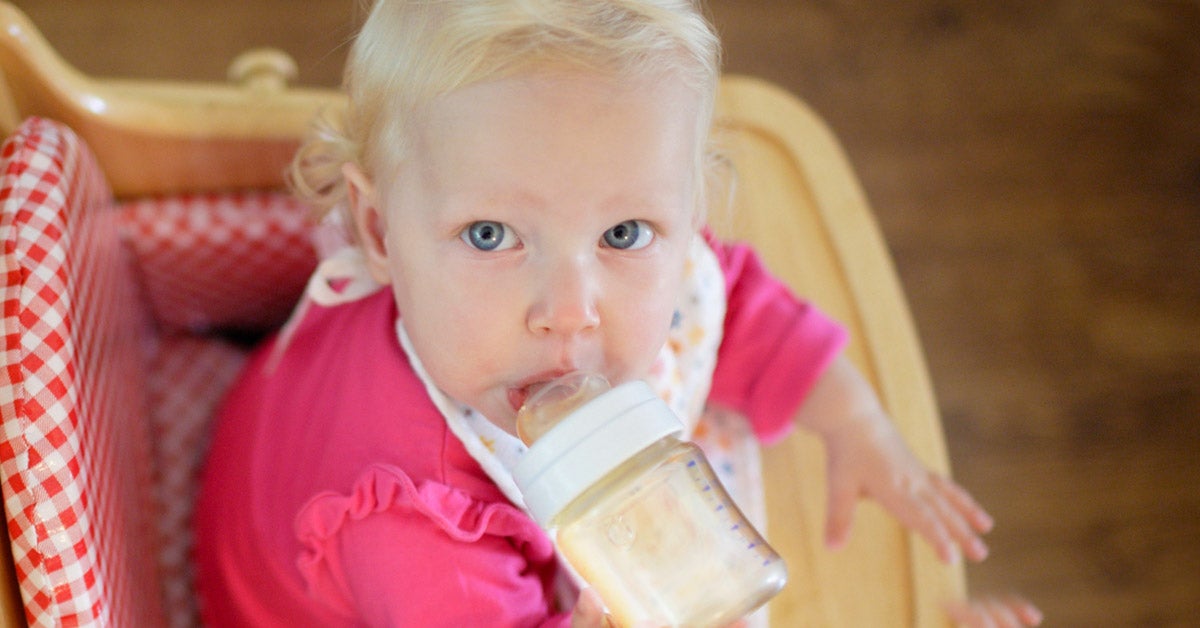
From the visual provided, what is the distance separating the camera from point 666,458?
489 millimetres

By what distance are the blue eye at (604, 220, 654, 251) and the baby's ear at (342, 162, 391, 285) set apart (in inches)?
5.2

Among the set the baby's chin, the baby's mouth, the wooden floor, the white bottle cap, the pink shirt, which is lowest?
the wooden floor

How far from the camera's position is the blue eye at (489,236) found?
0.54m

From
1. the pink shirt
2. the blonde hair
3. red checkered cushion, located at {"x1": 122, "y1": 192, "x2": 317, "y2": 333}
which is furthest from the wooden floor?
the blonde hair

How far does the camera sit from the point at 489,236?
54 cm

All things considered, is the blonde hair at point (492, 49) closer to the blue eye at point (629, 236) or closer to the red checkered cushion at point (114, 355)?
the blue eye at point (629, 236)

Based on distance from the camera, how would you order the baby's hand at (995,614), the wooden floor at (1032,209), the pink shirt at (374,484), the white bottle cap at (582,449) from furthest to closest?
the wooden floor at (1032,209) < the baby's hand at (995,614) < the pink shirt at (374,484) < the white bottle cap at (582,449)

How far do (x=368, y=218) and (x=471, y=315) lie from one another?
0.40 feet

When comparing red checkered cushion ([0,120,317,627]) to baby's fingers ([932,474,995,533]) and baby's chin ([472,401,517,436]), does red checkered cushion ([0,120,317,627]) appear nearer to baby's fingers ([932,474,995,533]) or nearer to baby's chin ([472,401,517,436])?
baby's chin ([472,401,517,436])

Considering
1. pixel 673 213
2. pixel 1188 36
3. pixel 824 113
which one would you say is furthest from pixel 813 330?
pixel 1188 36

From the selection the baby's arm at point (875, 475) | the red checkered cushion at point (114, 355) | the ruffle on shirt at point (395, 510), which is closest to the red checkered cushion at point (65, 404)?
the red checkered cushion at point (114, 355)

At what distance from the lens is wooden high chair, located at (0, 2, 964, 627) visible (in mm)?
540

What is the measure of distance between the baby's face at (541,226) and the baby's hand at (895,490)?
0.24 meters

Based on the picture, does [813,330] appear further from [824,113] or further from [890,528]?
[824,113]
